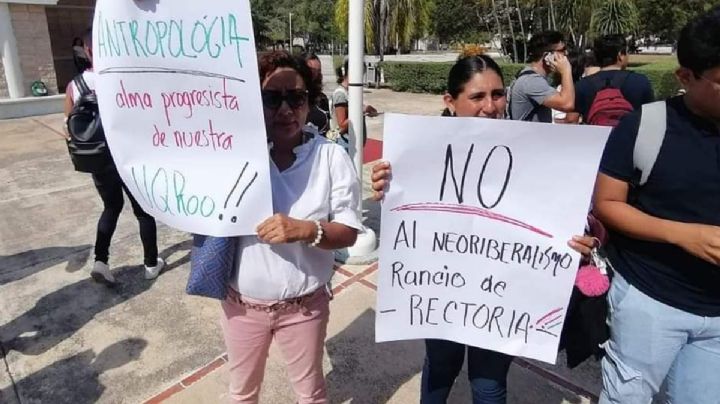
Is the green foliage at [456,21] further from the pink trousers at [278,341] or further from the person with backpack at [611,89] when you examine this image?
the pink trousers at [278,341]

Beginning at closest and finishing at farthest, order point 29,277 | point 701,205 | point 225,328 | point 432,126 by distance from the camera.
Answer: point 701,205, point 432,126, point 225,328, point 29,277

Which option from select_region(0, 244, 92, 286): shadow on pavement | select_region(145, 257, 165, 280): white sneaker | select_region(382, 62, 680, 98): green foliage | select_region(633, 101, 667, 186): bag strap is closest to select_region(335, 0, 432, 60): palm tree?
select_region(382, 62, 680, 98): green foliage

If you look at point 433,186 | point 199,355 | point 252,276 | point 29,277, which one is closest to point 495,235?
point 433,186

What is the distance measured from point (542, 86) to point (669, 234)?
7.15 ft

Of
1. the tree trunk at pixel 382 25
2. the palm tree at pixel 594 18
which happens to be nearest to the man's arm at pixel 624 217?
the palm tree at pixel 594 18

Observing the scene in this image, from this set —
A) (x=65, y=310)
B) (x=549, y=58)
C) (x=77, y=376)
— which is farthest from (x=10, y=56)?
(x=549, y=58)

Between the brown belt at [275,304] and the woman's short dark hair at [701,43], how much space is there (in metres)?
1.26

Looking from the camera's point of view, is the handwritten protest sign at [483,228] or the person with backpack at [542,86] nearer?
the handwritten protest sign at [483,228]

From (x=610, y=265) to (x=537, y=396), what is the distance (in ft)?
3.51

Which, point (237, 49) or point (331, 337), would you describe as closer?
point (237, 49)

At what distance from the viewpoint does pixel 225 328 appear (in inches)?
67.7

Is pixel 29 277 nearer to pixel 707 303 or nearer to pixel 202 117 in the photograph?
pixel 202 117

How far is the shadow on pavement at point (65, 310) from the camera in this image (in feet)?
9.18

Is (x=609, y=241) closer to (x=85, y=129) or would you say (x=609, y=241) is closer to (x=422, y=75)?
(x=85, y=129)
